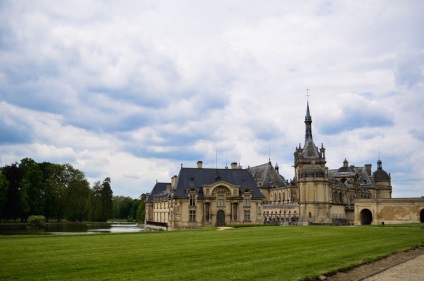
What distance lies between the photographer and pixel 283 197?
3597 inches

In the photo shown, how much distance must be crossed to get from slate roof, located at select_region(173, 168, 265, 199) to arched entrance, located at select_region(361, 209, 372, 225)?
23.6m

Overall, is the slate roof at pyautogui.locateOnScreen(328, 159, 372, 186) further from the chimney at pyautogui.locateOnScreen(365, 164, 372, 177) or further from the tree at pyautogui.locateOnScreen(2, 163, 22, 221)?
the tree at pyautogui.locateOnScreen(2, 163, 22, 221)

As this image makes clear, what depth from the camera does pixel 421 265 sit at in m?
18.5

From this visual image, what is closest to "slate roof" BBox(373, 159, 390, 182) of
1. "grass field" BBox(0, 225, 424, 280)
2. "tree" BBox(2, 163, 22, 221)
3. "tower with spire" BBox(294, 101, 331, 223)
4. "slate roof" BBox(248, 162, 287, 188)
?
"slate roof" BBox(248, 162, 287, 188)

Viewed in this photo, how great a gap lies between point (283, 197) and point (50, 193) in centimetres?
4882

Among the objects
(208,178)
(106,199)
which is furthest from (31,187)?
(208,178)

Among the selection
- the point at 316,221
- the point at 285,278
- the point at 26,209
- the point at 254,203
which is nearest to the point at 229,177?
the point at 254,203

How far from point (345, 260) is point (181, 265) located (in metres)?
7.85

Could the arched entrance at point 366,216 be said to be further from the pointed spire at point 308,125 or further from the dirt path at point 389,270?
the dirt path at point 389,270

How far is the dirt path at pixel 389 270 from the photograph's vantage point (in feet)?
50.9

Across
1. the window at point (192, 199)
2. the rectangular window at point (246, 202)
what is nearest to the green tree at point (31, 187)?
the window at point (192, 199)

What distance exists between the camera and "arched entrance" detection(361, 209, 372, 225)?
77525 millimetres

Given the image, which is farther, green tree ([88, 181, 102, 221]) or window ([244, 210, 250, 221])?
green tree ([88, 181, 102, 221])

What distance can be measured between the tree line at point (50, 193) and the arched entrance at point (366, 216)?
55021 millimetres
